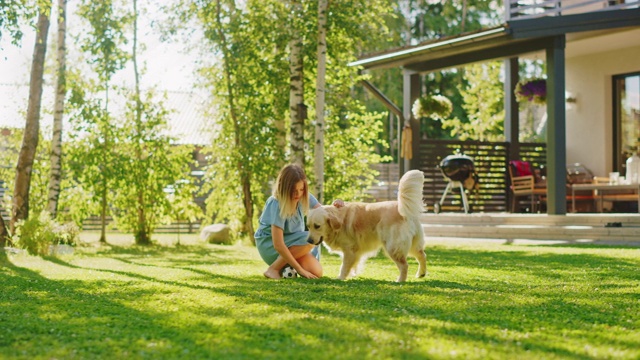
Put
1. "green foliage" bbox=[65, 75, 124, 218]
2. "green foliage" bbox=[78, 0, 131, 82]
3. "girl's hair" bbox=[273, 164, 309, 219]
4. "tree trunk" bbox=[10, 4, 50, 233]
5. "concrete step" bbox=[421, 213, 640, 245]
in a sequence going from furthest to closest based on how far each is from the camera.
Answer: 1. "green foliage" bbox=[65, 75, 124, 218]
2. "green foliage" bbox=[78, 0, 131, 82]
3. "tree trunk" bbox=[10, 4, 50, 233]
4. "concrete step" bbox=[421, 213, 640, 245]
5. "girl's hair" bbox=[273, 164, 309, 219]

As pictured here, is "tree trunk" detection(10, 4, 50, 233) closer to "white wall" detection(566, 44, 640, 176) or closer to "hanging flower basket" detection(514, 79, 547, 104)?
"hanging flower basket" detection(514, 79, 547, 104)

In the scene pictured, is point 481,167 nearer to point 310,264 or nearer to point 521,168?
point 521,168

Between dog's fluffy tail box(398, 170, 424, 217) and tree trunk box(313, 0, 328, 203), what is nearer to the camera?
dog's fluffy tail box(398, 170, 424, 217)

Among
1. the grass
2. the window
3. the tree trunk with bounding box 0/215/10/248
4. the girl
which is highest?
the window

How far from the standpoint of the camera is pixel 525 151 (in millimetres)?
18375

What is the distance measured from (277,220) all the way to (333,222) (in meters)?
0.48

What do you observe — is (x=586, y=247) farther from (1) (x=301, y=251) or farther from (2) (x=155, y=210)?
(2) (x=155, y=210)

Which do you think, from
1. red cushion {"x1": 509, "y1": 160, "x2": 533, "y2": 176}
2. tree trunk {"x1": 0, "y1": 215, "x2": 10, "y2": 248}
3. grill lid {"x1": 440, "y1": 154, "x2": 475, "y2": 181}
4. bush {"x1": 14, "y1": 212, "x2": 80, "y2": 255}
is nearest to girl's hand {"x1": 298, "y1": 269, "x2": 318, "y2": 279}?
bush {"x1": 14, "y1": 212, "x2": 80, "y2": 255}

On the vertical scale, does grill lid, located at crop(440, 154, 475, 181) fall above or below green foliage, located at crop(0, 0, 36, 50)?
below

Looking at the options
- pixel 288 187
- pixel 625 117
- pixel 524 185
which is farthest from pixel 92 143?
pixel 625 117

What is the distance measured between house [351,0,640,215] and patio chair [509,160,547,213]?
39.5 inches

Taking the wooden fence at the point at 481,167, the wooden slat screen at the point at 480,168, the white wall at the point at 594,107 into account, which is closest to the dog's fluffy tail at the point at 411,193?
the wooden fence at the point at 481,167

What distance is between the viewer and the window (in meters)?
16.8

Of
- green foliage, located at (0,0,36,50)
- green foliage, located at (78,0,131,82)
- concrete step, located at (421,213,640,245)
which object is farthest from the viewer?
green foliage, located at (78,0,131,82)
